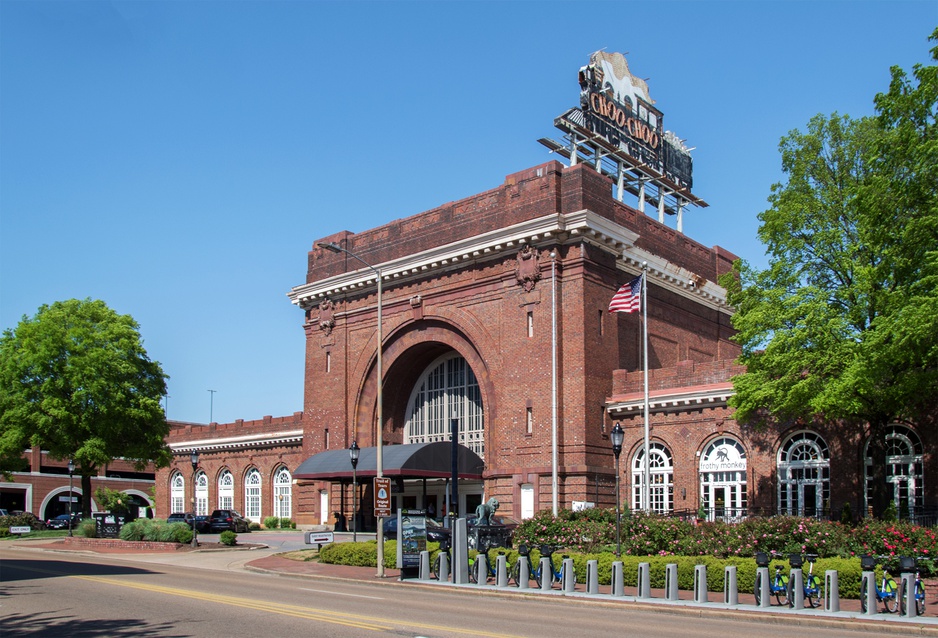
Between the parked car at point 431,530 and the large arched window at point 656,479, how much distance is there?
29.7 feet

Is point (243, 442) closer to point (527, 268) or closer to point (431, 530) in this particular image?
point (527, 268)

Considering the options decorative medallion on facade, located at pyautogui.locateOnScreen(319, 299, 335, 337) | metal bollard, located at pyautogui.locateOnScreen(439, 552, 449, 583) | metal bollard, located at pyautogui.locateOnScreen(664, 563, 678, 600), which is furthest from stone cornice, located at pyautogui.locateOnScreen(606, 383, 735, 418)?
metal bollard, located at pyautogui.locateOnScreen(664, 563, 678, 600)

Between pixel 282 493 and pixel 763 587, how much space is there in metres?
41.8

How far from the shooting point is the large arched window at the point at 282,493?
56.3m

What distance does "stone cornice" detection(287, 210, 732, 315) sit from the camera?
38.1 meters

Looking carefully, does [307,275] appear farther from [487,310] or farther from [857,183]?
[857,183]

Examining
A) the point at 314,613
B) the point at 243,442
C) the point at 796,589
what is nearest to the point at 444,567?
the point at 314,613

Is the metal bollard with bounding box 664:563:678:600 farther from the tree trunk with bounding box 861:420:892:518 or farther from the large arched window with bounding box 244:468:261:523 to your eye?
the large arched window with bounding box 244:468:261:523

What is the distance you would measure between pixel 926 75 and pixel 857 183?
5.38 metres

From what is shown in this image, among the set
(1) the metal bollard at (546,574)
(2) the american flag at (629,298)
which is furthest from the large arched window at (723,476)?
(1) the metal bollard at (546,574)

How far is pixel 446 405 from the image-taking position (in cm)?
4522

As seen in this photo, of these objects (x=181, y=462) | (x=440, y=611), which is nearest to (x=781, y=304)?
(x=440, y=611)

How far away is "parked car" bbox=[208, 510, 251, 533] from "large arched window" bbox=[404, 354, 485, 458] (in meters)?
11.2

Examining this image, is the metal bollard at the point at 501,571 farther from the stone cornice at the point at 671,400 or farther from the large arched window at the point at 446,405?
the large arched window at the point at 446,405
